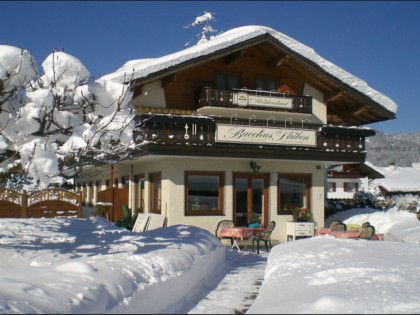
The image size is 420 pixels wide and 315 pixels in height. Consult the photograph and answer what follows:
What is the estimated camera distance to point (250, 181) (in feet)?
59.1

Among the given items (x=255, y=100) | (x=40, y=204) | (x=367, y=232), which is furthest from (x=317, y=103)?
(x=40, y=204)

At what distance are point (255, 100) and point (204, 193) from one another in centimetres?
350

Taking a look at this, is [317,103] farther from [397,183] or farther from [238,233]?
[397,183]

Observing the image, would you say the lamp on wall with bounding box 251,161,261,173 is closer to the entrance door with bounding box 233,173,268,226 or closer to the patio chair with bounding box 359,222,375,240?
the entrance door with bounding box 233,173,268,226

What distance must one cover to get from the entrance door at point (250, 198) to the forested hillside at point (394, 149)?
7258cm

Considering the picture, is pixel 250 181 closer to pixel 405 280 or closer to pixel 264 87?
pixel 264 87

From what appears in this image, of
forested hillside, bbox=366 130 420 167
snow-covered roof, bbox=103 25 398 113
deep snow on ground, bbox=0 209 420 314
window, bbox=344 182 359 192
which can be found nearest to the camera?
deep snow on ground, bbox=0 209 420 314

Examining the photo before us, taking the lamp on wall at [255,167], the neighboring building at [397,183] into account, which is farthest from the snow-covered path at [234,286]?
the neighboring building at [397,183]

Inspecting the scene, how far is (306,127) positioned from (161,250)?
33.7ft

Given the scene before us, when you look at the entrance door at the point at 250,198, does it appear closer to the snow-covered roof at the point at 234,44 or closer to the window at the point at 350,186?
the snow-covered roof at the point at 234,44

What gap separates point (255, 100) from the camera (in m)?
18.0

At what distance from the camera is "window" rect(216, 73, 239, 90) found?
18641 millimetres

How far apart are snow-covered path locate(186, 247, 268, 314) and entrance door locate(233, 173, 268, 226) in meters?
4.04

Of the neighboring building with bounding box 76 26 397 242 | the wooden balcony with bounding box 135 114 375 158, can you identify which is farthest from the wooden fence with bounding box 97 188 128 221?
the wooden balcony with bounding box 135 114 375 158
